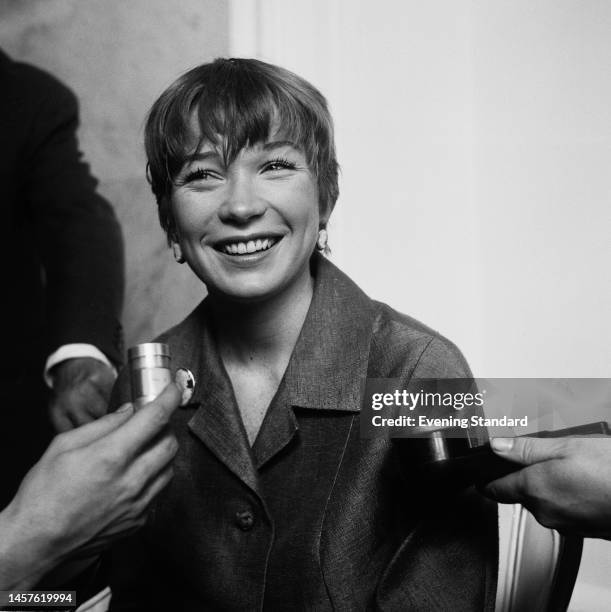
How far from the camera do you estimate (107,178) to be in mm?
1633

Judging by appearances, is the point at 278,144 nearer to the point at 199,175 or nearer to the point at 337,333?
the point at 199,175

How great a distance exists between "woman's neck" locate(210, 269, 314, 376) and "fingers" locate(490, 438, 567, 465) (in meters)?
0.35

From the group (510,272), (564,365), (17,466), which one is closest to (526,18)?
(510,272)

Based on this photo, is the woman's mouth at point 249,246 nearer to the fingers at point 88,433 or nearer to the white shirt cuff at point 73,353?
the fingers at point 88,433

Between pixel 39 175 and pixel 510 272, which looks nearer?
pixel 510 272

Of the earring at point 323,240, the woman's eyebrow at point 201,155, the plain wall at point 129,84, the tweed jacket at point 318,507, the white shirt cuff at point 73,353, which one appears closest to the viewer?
the tweed jacket at point 318,507

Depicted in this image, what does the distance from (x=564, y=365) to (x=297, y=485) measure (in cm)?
40

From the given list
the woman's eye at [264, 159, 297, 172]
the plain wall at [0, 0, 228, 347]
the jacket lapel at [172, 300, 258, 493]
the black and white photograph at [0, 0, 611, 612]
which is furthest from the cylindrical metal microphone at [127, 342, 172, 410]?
the plain wall at [0, 0, 228, 347]

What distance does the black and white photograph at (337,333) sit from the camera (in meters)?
0.74

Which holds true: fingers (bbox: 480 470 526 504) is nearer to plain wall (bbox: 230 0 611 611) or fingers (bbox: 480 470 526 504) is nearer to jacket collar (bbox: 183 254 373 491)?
jacket collar (bbox: 183 254 373 491)

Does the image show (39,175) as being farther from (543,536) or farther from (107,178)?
(543,536)

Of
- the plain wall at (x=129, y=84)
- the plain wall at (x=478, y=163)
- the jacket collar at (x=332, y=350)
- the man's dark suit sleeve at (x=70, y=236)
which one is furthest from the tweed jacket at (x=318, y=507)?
the plain wall at (x=129, y=84)

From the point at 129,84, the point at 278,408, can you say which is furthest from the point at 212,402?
the point at 129,84

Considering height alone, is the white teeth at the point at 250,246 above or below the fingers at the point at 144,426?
above
